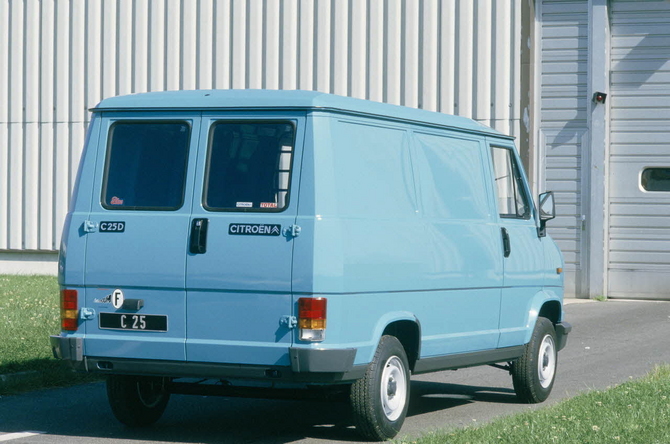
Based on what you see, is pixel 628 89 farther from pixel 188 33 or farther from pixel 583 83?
pixel 188 33

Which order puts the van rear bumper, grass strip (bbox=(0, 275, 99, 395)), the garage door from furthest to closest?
1. the garage door
2. grass strip (bbox=(0, 275, 99, 395))
3. the van rear bumper

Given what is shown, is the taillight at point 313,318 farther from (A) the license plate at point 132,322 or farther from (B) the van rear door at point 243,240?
(A) the license plate at point 132,322

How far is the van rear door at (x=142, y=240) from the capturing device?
7.61 metres

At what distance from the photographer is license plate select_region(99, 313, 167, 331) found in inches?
301

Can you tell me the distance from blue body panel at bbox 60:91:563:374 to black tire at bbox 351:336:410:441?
0.55ft

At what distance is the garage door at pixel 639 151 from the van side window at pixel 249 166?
14670mm

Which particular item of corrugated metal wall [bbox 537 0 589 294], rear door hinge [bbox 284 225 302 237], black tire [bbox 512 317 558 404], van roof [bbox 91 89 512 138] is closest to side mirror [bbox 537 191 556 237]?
black tire [bbox 512 317 558 404]

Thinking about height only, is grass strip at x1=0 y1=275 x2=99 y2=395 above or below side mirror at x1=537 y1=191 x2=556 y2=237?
below

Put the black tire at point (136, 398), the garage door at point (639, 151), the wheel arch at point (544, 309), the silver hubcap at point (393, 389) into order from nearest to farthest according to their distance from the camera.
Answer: the silver hubcap at point (393, 389)
the black tire at point (136, 398)
the wheel arch at point (544, 309)
the garage door at point (639, 151)

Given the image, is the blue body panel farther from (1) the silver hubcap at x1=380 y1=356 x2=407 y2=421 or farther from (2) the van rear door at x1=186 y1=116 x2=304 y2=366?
(1) the silver hubcap at x1=380 y1=356 x2=407 y2=421

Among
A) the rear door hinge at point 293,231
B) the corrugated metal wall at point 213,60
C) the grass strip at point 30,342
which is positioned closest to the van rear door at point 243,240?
the rear door hinge at point 293,231

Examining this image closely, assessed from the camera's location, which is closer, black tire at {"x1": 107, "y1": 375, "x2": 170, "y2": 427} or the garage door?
black tire at {"x1": 107, "y1": 375, "x2": 170, "y2": 427}

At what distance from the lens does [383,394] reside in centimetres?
778

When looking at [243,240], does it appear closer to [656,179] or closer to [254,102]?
[254,102]
